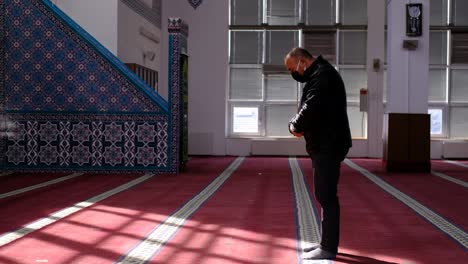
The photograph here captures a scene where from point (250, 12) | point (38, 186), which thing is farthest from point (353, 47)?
point (38, 186)

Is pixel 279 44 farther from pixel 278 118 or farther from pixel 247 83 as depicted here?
pixel 278 118

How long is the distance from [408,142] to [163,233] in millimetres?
5398

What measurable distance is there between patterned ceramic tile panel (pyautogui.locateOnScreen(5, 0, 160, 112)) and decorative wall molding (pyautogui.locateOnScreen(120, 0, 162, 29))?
5.31 feet

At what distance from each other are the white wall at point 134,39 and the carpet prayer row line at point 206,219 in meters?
2.30

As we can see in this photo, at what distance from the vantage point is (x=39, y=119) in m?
7.94

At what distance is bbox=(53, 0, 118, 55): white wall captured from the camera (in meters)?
9.04

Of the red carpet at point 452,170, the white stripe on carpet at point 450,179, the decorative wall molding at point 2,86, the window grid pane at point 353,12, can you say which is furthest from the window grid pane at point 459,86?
the decorative wall molding at point 2,86

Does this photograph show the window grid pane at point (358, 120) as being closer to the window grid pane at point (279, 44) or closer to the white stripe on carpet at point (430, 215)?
the window grid pane at point (279, 44)

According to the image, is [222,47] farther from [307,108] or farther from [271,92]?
[307,108]

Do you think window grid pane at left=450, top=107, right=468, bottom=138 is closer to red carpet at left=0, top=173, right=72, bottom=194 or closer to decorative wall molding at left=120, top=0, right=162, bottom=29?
decorative wall molding at left=120, top=0, right=162, bottom=29

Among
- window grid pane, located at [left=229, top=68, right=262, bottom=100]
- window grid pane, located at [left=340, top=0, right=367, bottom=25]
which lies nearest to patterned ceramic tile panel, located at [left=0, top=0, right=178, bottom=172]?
window grid pane, located at [left=229, top=68, right=262, bottom=100]

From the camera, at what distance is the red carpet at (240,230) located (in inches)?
133

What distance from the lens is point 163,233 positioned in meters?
3.99

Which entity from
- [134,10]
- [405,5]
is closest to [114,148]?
[134,10]
